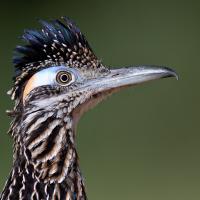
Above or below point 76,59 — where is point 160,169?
below

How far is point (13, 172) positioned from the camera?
514 cm

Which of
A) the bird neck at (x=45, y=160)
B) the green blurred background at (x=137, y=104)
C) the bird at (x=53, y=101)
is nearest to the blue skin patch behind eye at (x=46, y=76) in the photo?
the bird at (x=53, y=101)

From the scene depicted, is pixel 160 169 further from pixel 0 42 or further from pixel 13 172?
pixel 13 172

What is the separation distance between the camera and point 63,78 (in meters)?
5.31

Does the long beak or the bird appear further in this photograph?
the long beak

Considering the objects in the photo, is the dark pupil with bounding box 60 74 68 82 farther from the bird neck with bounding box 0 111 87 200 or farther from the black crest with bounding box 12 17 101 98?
the bird neck with bounding box 0 111 87 200

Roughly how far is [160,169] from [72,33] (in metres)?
5.15

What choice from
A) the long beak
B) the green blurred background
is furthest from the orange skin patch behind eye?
the green blurred background

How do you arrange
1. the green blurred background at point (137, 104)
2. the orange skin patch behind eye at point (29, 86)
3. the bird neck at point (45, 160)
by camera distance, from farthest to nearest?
the green blurred background at point (137, 104) < the orange skin patch behind eye at point (29, 86) < the bird neck at point (45, 160)

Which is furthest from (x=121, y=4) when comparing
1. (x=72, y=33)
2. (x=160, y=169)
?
(x=72, y=33)

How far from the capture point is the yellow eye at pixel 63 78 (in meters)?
5.30

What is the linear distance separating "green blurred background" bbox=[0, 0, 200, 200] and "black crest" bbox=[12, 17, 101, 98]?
445cm

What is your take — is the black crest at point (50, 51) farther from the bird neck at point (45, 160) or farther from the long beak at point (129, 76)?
the bird neck at point (45, 160)

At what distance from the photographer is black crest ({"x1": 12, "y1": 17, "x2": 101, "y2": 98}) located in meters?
5.28
